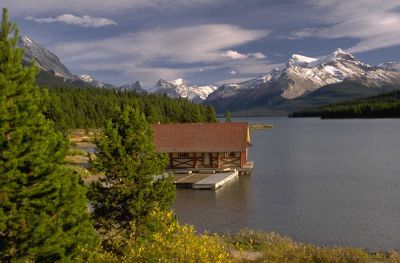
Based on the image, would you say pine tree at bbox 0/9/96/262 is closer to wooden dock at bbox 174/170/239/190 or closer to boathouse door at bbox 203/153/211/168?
wooden dock at bbox 174/170/239/190

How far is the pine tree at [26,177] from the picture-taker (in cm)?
1623

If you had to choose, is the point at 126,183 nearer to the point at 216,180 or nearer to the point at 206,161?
the point at 216,180

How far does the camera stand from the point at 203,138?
6397 cm

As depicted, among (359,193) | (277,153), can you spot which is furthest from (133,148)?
(277,153)

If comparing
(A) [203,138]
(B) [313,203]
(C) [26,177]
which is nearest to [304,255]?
(C) [26,177]

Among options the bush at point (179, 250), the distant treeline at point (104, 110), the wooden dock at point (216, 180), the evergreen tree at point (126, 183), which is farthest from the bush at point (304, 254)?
the distant treeline at point (104, 110)

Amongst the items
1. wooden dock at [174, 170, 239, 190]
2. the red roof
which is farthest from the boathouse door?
the red roof

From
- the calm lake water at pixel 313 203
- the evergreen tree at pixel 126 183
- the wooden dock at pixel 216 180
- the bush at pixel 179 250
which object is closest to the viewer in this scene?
the bush at pixel 179 250

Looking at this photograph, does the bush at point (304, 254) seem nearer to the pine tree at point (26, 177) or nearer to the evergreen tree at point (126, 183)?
the evergreen tree at point (126, 183)

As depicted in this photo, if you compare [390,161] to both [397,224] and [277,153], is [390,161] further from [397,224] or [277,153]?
[397,224]

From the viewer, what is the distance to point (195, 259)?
14.0 m

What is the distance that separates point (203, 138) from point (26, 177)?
47.7m

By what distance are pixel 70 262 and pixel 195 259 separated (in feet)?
20.3

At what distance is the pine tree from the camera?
16.2 meters
